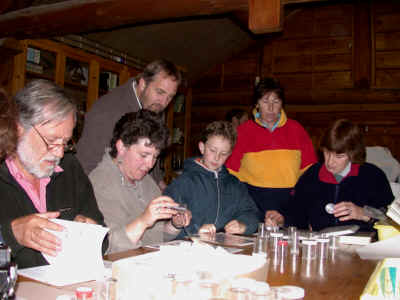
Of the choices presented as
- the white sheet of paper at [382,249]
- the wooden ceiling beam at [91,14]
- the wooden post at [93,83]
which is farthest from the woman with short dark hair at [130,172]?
the wooden post at [93,83]

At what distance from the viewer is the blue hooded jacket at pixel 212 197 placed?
7.81ft

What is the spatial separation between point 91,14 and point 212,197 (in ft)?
9.27

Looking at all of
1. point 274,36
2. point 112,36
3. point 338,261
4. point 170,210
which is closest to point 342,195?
point 338,261

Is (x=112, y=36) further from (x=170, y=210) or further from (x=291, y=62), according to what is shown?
(x=170, y=210)

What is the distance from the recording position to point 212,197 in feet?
8.10

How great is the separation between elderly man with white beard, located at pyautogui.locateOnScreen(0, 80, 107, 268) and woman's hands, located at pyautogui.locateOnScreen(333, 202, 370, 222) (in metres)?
1.27

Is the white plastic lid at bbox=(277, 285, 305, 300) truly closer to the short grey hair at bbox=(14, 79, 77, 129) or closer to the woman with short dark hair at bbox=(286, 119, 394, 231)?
the short grey hair at bbox=(14, 79, 77, 129)

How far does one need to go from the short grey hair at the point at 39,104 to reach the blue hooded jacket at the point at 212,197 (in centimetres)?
95

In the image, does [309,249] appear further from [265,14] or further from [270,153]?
[265,14]

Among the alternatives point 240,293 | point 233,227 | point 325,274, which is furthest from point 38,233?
point 233,227

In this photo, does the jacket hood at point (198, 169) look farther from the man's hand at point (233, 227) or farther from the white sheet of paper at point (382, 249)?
the white sheet of paper at point (382, 249)

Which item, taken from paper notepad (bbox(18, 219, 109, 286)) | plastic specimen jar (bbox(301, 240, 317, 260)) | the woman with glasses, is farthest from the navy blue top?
paper notepad (bbox(18, 219, 109, 286))

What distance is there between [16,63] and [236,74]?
167 inches

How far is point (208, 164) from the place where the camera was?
253 centimetres
